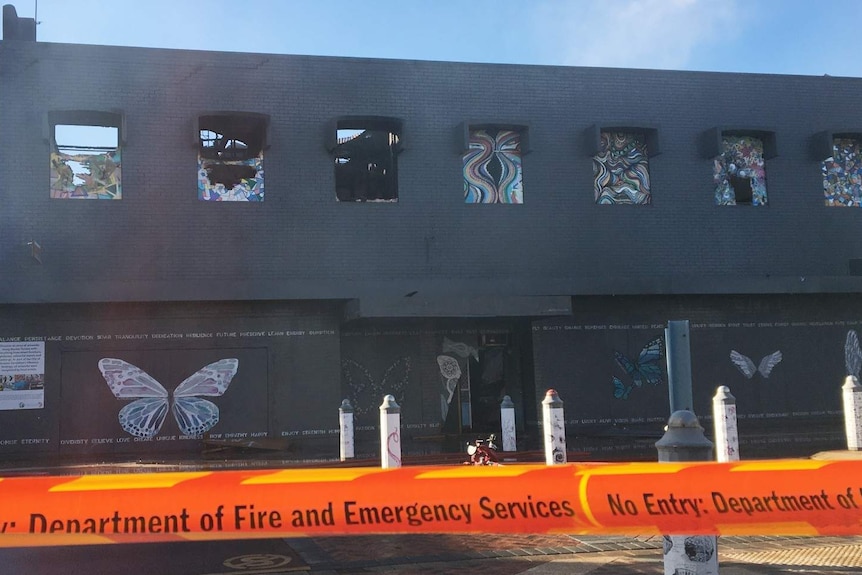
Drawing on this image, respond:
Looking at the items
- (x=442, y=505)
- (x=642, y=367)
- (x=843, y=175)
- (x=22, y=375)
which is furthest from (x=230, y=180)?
(x=442, y=505)

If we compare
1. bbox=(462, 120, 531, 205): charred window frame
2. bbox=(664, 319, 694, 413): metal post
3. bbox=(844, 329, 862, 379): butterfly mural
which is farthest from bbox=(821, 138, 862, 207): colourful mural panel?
bbox=(664, 319, 694, 413): metal post

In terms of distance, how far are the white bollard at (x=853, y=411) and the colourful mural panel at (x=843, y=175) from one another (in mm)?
10215

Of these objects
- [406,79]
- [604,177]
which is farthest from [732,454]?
[406,79]

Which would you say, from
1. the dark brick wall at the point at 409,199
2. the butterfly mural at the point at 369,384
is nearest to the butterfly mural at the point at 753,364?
the dark brick wall at the point at 409,199

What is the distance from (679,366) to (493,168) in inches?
657

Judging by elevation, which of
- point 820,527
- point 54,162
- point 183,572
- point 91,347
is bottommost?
point 183,572

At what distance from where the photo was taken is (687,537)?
13.2 ft

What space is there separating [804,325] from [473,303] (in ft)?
31.8

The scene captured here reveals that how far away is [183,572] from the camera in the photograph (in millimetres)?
7141

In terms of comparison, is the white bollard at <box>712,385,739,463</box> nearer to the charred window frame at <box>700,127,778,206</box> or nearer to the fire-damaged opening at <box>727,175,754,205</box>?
the charred window frame at <box>700,127,778,206</box>

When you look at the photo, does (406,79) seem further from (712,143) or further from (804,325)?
(804,325)

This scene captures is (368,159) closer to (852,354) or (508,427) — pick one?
(508,427)

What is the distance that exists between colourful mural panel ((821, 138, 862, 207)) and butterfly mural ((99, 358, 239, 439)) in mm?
16505

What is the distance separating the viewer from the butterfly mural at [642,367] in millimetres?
20812
